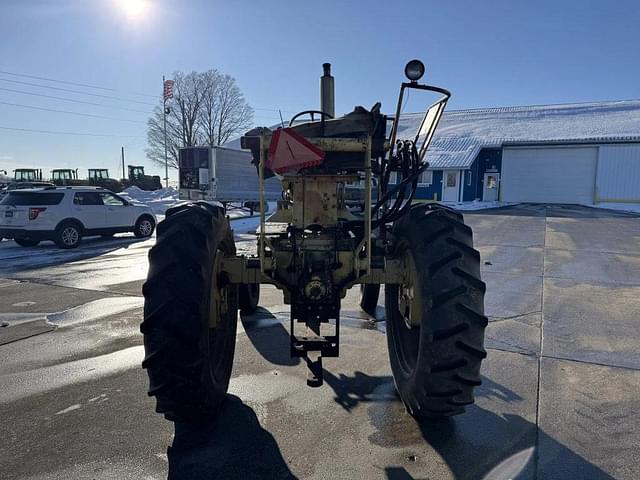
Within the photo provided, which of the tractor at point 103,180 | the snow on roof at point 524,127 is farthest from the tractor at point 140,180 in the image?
the snow on roof at point 524,127

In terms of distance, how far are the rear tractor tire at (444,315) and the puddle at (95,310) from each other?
15.4ft

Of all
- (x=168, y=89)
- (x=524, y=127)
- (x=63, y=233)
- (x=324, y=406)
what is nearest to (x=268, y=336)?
(x=324, y=406)

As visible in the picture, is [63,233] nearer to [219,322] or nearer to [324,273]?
[219,322]

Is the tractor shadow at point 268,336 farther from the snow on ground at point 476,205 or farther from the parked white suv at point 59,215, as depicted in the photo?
the snow on ground at point 476,205

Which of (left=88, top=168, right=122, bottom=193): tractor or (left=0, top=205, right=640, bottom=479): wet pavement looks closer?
(left=0, top=205, right=640, bottom=479): wet pavement

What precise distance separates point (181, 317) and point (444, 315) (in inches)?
65.8

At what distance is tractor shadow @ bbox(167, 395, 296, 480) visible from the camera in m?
2.93

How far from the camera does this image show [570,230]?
17.3 m

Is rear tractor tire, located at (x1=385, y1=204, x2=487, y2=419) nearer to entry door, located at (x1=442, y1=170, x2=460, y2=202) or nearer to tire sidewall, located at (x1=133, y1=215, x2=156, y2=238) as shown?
tire sidewall, located at (x1=133, y1=215, x2=156, y2=238)

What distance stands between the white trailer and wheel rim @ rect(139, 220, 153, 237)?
21.2 feet

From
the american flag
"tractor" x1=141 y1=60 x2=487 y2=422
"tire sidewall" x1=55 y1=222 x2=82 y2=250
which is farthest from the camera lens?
the american flag

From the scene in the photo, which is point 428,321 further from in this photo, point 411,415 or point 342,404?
point 342,404

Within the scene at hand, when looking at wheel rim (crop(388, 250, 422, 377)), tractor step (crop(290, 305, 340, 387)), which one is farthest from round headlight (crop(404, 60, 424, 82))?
tractor step (crop(290, 305, 340, 387))

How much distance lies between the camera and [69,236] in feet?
44.2
